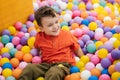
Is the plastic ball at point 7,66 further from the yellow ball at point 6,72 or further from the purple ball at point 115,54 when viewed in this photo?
the purple ball at point 115,54

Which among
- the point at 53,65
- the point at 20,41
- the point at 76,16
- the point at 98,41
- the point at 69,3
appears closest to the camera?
the point at 53,65

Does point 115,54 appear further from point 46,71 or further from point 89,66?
point 46,71

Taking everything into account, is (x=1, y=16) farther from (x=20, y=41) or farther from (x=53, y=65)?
(x=53, y=65)

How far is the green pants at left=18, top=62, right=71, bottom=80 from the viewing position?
1626 mm

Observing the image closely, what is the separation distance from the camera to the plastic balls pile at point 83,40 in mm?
1670

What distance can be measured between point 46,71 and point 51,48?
16 cm

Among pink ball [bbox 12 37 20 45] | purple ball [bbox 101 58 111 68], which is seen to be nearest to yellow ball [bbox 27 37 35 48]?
pink ball [bbox 12 37 20 45]

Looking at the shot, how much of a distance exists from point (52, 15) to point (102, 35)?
437mm

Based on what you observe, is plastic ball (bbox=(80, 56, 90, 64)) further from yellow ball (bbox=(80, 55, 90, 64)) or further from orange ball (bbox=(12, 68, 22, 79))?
orange ball (bbox=(12, 68, 22, 79))

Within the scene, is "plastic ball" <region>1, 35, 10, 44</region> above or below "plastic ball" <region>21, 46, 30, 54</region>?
above

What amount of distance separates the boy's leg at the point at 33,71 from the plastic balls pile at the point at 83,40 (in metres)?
0.04

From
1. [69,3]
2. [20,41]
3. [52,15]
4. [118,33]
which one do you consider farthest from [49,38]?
[69,3]

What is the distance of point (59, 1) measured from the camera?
2570 millimetres

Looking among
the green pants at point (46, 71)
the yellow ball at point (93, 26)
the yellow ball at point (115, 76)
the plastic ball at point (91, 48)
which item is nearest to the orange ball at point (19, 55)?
the green pants at point (46, 71)
